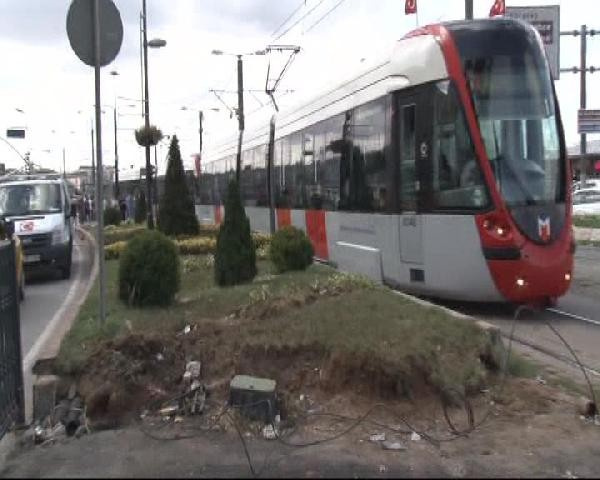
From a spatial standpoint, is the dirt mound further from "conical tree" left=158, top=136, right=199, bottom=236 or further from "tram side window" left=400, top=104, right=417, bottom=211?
"conical tree" left=158, top=136, right=199, bottom=236

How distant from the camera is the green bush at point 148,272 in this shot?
9750 mm

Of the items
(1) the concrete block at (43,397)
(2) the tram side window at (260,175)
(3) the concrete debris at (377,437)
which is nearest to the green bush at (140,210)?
(2) the tram side window at (260,175)

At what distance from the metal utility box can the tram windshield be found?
526cm

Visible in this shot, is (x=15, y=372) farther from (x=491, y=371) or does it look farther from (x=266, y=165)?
(x=266, y=165)

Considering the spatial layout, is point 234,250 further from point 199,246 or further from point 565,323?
point 199,246

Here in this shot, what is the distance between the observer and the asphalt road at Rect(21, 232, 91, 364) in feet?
35.6

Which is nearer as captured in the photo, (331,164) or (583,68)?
(331,164)

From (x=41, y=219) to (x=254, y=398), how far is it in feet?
42.4

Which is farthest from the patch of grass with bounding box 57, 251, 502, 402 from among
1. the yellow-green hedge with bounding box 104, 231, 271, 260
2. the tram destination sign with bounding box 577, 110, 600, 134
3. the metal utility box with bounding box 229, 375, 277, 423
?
the tram destination sign with bounding box 577, 110, 600, 134

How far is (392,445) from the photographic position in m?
5.21

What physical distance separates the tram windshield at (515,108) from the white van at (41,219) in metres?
10.1

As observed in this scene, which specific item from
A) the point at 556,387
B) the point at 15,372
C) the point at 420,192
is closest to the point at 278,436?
the point at 15,372

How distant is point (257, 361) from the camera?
249 inches

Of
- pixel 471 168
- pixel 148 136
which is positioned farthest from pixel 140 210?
pixel 471 168
